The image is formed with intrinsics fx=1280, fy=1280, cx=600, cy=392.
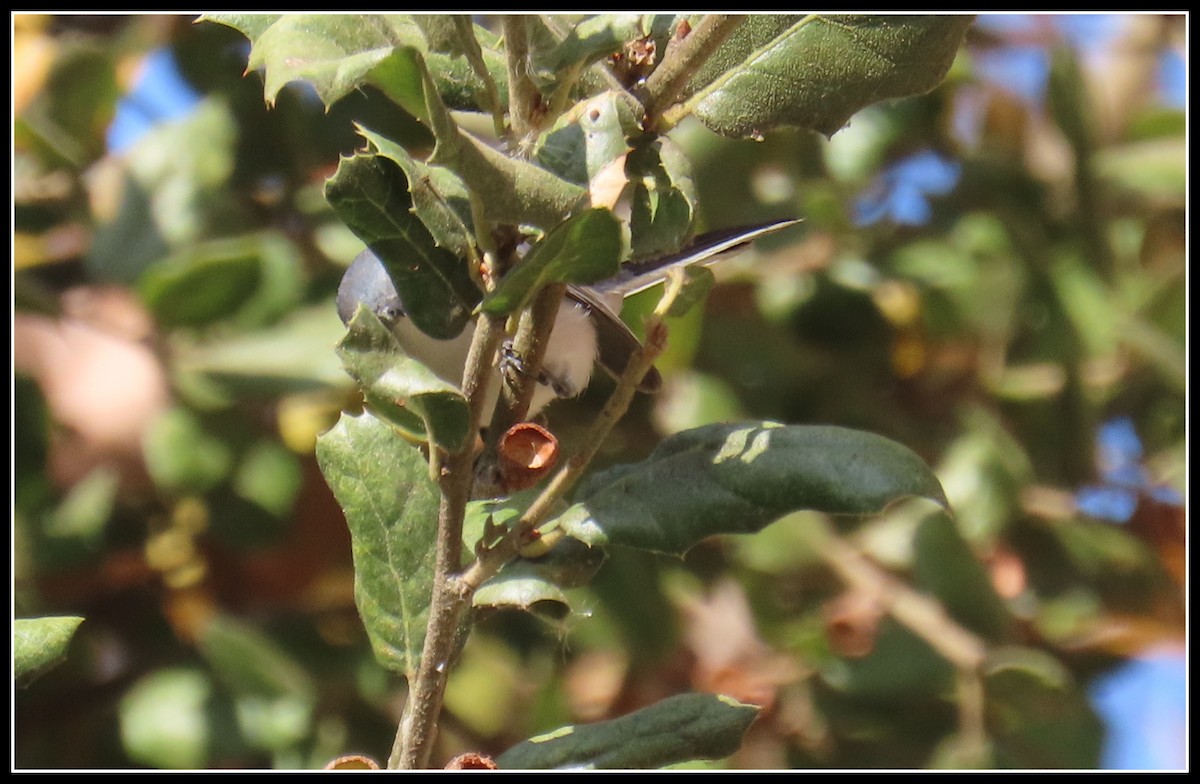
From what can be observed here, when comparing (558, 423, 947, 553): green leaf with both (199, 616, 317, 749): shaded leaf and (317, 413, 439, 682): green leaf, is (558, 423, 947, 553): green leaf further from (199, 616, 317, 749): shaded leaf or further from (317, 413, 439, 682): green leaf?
(199, 616, 317, 749): shaded leaf

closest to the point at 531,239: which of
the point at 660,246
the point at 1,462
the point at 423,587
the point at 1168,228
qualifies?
the point at 660,246

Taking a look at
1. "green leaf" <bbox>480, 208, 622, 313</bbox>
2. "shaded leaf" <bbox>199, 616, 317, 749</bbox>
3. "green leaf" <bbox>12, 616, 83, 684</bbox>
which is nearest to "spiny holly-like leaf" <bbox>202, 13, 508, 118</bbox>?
"green leaf" <bbox>480, 208, 622, 313</bbox>

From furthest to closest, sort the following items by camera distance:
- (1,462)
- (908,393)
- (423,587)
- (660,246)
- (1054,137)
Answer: (1054,137) < (908,393) < (1,462) < (423,587) < (660,246)

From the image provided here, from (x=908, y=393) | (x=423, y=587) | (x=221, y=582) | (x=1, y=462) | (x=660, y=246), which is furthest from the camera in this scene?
(x=908, y=393)

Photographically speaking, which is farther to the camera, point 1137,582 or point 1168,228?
point 1168,228

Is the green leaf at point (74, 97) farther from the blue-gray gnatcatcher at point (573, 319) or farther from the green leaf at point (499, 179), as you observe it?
the green leaf at point (499, 179)

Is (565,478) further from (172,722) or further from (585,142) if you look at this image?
(172,722)

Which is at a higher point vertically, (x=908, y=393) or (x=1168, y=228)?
(x=1168, y=228)

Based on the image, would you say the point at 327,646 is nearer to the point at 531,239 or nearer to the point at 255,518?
the point at 255,518
